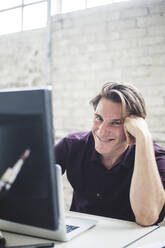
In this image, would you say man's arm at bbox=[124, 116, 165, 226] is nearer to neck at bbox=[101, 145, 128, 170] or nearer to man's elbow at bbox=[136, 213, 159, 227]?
man's elbow at bbox=[136, 213, 159, 227]

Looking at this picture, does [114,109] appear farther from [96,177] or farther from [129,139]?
[96,177]

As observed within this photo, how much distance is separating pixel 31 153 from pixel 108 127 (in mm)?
815

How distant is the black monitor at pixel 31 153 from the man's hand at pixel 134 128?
744mm

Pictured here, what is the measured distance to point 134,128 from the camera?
1393 mm

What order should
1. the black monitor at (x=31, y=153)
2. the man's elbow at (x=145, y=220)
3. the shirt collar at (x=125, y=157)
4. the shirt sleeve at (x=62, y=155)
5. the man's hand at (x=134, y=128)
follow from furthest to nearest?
the shirt sleeve at (x=62, y=155)
the shirt collar at (x=125, y=157)
the man's hand at (x=134, y=128)
the man's elbow at (x=145, y=220)
the black monitor at (x=31, y=153)

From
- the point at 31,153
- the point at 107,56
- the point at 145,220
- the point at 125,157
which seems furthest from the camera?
the point at 107,56

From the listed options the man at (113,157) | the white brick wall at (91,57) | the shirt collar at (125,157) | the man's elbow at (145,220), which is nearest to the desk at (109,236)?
the man's elbow at (145,220)

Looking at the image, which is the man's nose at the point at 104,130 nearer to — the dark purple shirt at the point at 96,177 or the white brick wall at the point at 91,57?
the dark purple shirt at the point at 96,177

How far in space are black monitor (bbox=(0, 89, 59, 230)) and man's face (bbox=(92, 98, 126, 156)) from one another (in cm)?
77

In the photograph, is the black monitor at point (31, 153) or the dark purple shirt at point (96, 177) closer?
the black monitor at point (31, 153)

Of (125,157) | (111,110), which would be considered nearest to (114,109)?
(111,110)

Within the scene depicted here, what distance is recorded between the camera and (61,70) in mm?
3258

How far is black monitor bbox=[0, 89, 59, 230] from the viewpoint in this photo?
0.65m

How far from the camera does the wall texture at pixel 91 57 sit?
109 inches
